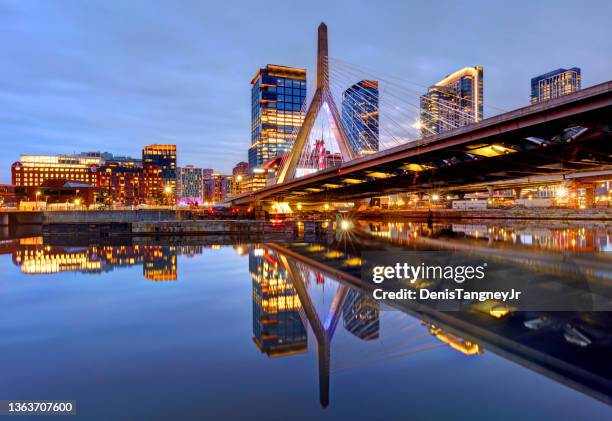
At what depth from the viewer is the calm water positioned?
19.0ft

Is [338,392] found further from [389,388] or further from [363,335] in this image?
[363,335]

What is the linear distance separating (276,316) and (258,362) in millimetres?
3171

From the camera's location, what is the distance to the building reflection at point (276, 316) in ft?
28.1

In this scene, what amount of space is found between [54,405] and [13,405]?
69 centimetres

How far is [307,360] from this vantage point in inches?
306

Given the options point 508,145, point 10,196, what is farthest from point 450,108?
point 10,196

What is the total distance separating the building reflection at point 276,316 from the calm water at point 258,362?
0.05m

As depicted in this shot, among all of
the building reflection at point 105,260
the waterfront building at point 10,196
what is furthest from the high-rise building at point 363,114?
the waterfront building at point 10,196

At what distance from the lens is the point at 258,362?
7660 millimetres

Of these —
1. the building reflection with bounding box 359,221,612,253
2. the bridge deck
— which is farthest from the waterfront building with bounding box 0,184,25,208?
the building reflection with bounding box 359,221,612,253

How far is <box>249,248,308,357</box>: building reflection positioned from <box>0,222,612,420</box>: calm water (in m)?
0.05

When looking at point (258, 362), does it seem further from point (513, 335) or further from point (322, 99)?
point (322, 99)

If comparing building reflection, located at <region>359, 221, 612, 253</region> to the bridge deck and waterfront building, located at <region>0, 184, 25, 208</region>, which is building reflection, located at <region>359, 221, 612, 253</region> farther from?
waterfront building, located at <region>0, 184, 25, 208</region>

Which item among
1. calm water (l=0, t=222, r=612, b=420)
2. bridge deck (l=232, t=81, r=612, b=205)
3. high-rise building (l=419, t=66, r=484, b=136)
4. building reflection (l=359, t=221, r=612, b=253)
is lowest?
calm water (l=0, t=222, r=612, b=420)
